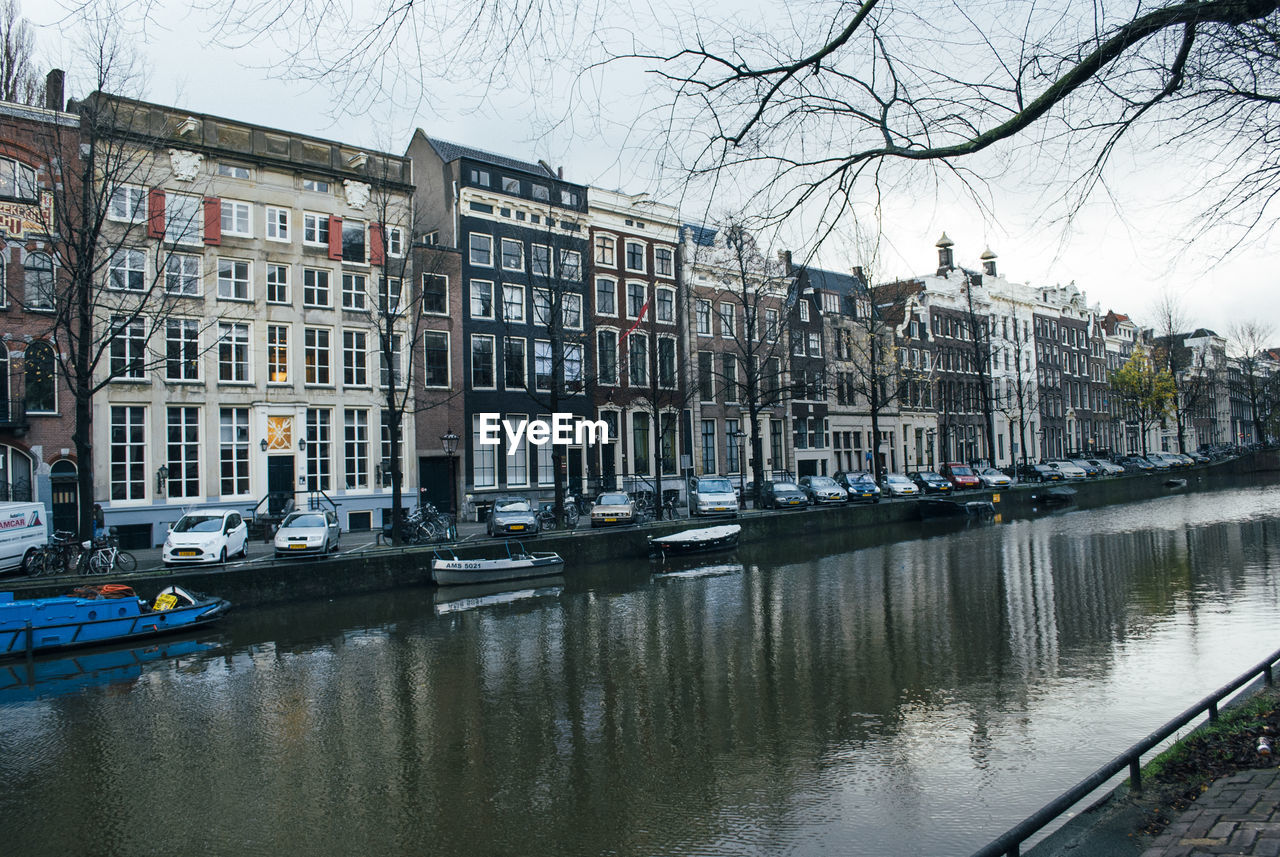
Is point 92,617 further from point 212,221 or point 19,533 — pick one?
point 212,221

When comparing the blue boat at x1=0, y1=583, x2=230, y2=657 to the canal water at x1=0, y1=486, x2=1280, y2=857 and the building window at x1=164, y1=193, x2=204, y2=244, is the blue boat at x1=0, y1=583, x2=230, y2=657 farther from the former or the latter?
the building window at x1=164, y1=193, x2=204, y2=244

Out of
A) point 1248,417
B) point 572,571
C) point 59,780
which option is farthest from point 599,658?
point 1248,417

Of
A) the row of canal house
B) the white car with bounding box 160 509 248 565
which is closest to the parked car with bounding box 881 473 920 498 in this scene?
the row of canal house

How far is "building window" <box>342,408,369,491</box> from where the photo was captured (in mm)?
38312

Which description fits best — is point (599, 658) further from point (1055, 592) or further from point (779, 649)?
point (1055, 592)

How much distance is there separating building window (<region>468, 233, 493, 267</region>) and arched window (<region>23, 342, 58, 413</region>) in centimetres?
1903

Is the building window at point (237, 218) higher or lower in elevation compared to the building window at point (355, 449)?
higher

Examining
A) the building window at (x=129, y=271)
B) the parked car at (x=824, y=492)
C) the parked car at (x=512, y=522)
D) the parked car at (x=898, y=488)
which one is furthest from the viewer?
the parked car at (x=898, y=488)

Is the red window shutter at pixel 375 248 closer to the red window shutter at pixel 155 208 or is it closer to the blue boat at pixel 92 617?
the red window shutter at pixel 155 208

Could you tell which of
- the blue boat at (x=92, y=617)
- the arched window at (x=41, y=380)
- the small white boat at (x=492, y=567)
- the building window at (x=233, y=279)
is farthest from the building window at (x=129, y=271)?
the small white boat at (x=492, y=567)

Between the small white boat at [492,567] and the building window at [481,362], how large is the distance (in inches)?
615

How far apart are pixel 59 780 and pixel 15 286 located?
26.7 meters

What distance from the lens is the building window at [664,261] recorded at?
2047 inches

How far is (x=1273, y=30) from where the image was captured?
7195 mm
